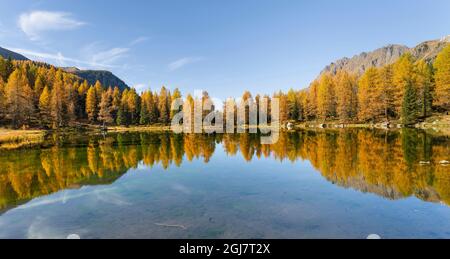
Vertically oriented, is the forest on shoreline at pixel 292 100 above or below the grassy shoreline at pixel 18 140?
above

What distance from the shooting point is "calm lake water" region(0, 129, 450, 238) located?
9.30 meters

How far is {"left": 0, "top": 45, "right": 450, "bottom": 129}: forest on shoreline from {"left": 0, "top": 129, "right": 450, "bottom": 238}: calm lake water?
50.9 meters

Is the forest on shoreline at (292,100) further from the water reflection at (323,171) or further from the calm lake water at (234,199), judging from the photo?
the calm lake water at (234,199)

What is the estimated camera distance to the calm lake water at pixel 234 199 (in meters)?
9.30

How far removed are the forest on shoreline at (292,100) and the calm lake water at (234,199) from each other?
50855mm

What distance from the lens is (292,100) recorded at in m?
104

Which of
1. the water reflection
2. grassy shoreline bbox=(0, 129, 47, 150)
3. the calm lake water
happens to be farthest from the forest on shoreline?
the calm lake water

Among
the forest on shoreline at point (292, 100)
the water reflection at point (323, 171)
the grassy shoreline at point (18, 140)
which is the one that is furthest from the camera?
the forest on shoreline at point (292, 100)

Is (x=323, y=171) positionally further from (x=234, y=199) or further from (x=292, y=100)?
(x=292, y=100)

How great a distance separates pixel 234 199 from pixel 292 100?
9491cm

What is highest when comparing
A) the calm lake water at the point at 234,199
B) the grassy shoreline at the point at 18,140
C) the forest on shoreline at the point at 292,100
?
the forest on shoreline at the point at 292,100

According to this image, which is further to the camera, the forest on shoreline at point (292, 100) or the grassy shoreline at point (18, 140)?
the forest on shoreline at point (292, 100)

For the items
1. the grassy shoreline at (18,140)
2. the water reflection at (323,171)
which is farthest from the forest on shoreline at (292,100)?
the water reflection at (323,171)

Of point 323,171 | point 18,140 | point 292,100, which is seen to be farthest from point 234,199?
point 292,100
